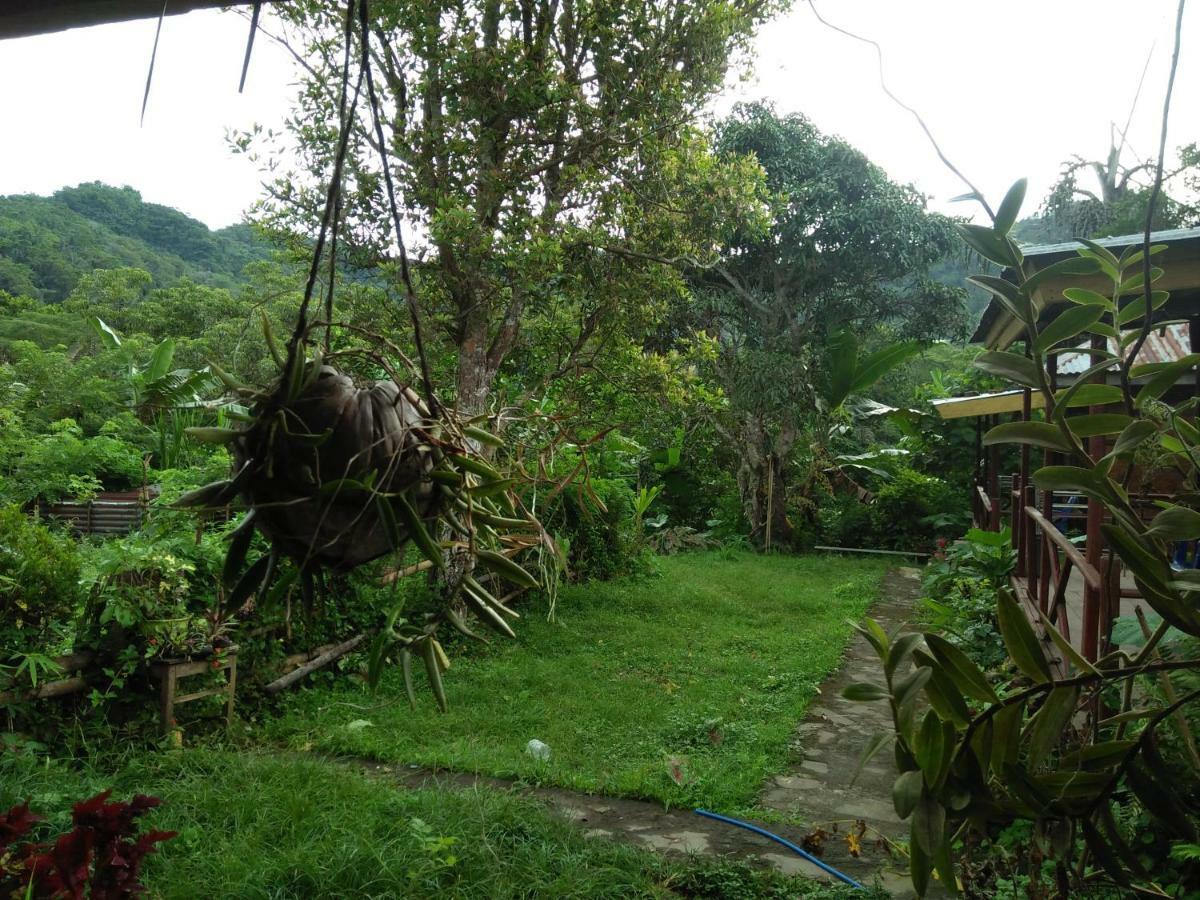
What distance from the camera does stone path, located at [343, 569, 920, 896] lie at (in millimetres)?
3242

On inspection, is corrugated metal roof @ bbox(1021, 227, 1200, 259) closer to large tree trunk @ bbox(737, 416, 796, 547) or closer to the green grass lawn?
the green grass lawn

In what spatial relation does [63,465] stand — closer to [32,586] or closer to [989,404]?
[32,586]

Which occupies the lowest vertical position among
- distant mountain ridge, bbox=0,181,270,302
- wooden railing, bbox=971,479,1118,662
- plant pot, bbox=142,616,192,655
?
plant pot, bbox=142,616,192,655

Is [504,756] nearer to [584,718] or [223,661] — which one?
[584,718]

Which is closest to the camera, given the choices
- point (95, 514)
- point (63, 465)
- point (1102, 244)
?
point (1102, 244)

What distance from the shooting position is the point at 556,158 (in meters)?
5.69

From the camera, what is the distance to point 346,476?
0.79 m

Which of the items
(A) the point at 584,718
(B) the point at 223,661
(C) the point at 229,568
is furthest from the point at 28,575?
(C) the point at 229,568

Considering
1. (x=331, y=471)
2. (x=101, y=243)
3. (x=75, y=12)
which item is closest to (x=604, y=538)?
(x=75, y=12)

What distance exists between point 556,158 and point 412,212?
102cm

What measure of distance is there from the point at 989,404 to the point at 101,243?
2326cm

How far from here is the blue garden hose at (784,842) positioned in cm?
305

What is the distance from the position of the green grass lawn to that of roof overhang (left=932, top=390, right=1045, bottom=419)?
6.71 ft

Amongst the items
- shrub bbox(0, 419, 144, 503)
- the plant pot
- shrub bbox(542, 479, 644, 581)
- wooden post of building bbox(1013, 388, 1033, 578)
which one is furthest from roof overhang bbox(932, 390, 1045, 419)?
shrub bbox(0, 419, 144, 503)
